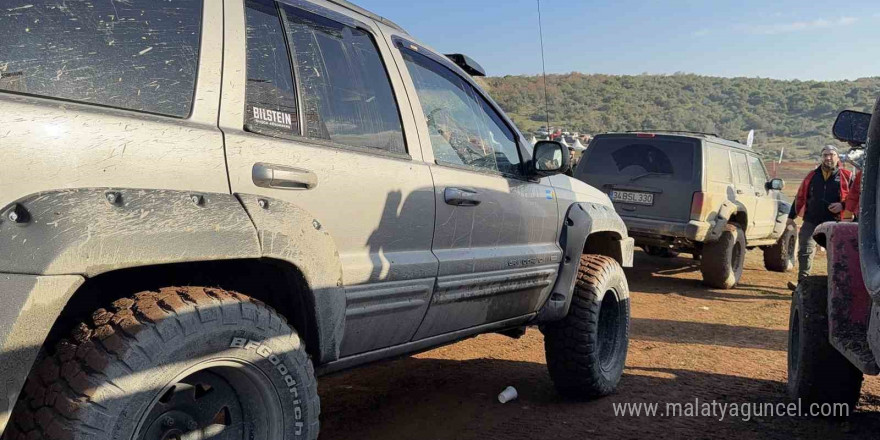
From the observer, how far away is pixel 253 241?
217 cm

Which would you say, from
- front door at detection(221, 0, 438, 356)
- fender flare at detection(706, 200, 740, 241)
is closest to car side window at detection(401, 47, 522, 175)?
front door at detection(221, 0, 438, 356)

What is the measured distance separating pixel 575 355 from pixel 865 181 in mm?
1871

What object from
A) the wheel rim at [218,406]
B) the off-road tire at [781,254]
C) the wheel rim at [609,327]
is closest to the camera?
the wheel rim at [218,406]

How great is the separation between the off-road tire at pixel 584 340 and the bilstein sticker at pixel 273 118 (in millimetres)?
2415

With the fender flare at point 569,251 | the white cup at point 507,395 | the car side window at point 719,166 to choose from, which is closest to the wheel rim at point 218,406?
the fender flare at point 569,251

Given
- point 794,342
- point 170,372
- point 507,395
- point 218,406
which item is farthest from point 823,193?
point 170,372

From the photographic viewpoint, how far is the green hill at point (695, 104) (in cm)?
5103

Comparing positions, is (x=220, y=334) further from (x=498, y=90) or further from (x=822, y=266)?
(x=498, y=90)

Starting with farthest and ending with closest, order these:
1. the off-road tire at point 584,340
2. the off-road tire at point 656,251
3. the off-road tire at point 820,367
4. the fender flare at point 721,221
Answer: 1. the off-road tire at point 656,251
2. the fender flare at point 721,221
3. the off-road tire at point 584,340
4. the off-road tire at point 820,367

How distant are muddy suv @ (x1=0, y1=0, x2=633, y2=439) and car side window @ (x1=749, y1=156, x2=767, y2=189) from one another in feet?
28.2

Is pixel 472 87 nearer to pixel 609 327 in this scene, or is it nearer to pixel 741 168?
pixel 609 327

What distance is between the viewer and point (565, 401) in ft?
14.9

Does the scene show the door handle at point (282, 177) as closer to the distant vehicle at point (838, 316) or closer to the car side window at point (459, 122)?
the car side window at point (459, 122)

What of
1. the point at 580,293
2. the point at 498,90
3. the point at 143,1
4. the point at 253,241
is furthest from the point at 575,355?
the point at 498,90
